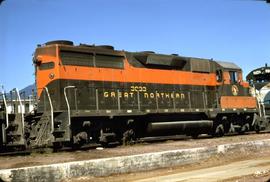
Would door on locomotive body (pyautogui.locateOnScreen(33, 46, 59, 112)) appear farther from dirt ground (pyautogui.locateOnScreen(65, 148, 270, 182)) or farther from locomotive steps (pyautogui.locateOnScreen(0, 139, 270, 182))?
dirt ground (pyautogui.locateOnScreen(65, 148, 270, 182))

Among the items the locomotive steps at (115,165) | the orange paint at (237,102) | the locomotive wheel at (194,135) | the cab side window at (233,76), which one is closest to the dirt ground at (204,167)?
the locomotive steps at (115,165)

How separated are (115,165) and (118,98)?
7.29 meters

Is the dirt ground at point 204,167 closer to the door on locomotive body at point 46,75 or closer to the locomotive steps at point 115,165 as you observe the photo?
the locomotive steps at point 115,165

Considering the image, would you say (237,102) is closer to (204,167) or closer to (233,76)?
(233,76)

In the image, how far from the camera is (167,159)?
1349cm

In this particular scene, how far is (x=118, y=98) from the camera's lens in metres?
19.2

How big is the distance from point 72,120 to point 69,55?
8.78 ft

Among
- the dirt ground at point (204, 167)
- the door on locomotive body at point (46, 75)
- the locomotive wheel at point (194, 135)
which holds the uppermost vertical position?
the door on locomotive body at point (46, 75)

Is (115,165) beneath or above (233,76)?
beneath

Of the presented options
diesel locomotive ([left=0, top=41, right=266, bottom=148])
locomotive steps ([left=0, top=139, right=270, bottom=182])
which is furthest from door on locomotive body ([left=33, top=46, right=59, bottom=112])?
locomotive steps ([left=0, top=139, right=270, bottom=182])

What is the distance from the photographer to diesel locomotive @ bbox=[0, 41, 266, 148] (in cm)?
1672

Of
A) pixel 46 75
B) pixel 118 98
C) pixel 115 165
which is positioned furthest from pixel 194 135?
pixel 115 165

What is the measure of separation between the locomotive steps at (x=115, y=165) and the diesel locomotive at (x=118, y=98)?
14.5 ft

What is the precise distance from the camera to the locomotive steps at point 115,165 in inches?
405
